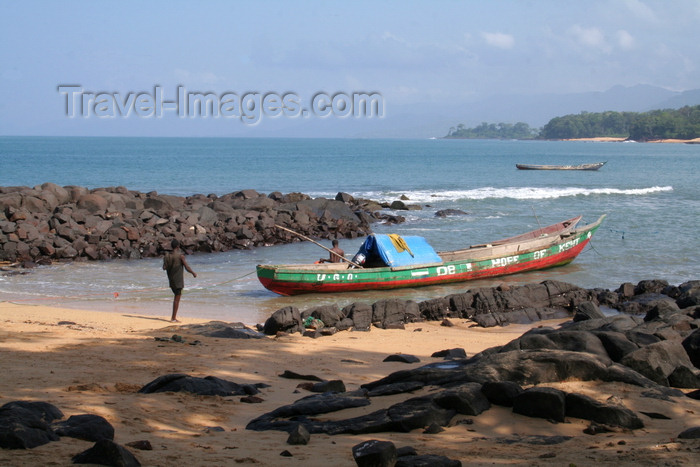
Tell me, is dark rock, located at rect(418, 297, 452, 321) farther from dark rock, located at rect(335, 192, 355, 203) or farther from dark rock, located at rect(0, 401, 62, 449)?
dark rock, located at rect(335, 192, 355, 203)

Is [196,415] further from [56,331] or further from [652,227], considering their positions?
[652,227]

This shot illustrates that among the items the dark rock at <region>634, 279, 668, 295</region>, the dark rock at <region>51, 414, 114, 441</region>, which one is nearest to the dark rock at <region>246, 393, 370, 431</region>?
the dark rock at <region>51, 414, 114, 441</region>

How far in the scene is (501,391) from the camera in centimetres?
675

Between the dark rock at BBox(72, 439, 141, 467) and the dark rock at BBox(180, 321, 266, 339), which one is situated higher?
A: the dark rock at BBox(72, 439, 141, 467)

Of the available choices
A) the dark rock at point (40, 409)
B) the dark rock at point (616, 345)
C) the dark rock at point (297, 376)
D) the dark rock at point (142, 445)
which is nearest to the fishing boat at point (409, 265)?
the dark rock at point (297, 376)

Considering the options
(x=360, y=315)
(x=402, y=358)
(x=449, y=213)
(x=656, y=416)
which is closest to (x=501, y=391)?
(x=656, y=416)

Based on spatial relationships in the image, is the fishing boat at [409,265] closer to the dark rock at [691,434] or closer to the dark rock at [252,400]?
the dark rock at [252,400]

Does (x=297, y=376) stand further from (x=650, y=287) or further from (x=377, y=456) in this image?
(x=650, y=287)

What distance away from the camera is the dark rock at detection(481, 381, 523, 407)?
6.73 m

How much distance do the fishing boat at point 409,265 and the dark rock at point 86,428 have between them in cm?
1185

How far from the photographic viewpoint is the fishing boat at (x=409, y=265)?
1817cm

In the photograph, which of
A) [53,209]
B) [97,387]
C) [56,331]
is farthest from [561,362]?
[53,209]

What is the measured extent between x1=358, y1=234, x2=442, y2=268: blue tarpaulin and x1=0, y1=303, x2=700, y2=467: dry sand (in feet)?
22.2

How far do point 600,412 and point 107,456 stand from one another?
4.16 metres
